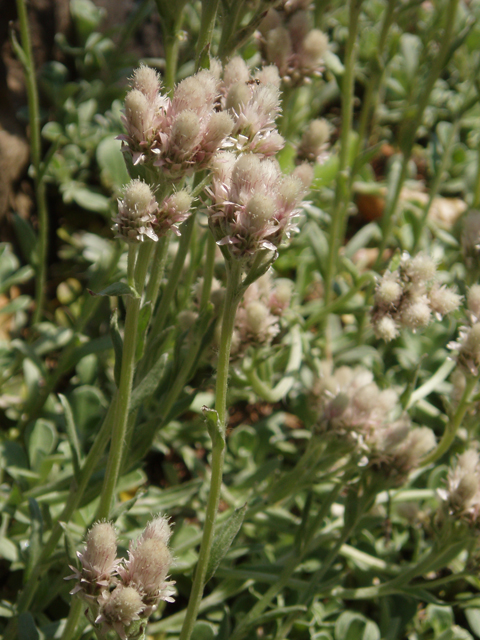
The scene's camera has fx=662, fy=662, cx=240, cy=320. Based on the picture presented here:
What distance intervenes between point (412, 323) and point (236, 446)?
2.71 ft

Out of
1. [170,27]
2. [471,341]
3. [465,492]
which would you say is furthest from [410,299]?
[170,27]

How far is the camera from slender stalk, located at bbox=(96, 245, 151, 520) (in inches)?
44.4

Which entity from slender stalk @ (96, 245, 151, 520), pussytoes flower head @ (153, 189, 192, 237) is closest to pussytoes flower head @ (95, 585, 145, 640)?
slender stalk @ (96, 245, 151, 520)

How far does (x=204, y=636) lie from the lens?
1517 mm

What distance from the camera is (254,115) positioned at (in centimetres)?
118

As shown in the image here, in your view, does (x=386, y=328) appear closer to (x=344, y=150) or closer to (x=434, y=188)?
(x=344, y=150)

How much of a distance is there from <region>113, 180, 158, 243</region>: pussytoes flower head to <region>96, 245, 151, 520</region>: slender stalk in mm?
60

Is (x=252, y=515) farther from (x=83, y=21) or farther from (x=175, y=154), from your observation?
(x=83, y=21)

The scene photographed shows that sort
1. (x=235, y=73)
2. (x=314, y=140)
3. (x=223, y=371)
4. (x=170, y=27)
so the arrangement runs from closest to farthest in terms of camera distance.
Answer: (x=223, y=371)
(x=235, y=73)
(x=170, y=27)
(x=314, y=140)

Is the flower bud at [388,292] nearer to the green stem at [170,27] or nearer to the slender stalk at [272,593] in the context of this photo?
the slender stalk at [272,593]

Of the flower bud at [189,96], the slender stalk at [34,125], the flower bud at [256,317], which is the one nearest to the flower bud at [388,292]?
the flower bud at [256,317]

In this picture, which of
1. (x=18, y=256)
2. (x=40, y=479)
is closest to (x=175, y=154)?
(x=40, y=479)

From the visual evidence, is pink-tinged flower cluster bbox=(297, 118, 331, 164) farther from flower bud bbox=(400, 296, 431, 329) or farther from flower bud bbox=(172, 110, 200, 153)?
flower bud bbox=(172, 110, 200, 153)

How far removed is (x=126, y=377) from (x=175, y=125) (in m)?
0.43
